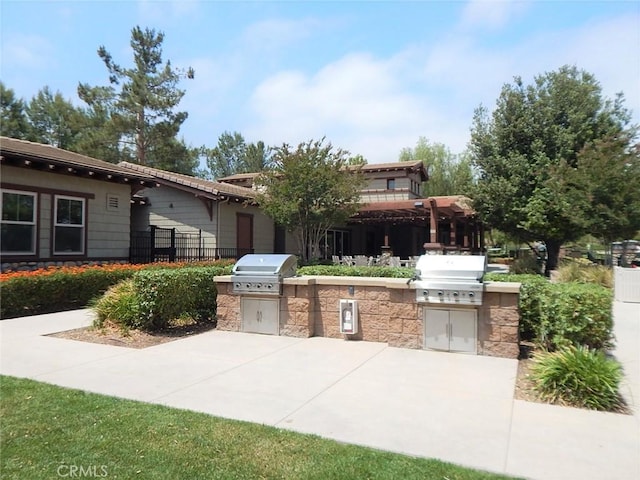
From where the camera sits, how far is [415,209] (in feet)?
76.7

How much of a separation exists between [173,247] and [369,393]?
13.5 metres

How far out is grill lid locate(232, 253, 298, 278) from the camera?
24.6 feet

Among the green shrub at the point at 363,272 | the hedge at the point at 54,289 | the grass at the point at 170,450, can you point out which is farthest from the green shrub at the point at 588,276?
the hedge at the point at 54,289

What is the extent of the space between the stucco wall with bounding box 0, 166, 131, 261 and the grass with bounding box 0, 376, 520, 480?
934cm

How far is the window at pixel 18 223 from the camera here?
11281mm

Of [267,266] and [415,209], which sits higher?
[415,209]

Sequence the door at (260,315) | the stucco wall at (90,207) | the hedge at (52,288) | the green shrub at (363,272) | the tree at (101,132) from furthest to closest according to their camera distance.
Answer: the tree at (101,132)
the stucco wall at (90,207)
the green shrub at (363,272)
the hedge at (52,288)
the door at (260,315)

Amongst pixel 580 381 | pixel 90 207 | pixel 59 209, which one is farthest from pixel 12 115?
pixel 580 381

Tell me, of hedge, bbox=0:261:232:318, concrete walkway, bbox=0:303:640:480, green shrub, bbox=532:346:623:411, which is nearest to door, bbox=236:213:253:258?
hedge, bbox=0:261:232:318

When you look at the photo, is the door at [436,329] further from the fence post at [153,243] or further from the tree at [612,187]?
the fence post at [153,243]

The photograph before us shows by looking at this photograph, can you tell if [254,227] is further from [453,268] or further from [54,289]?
[453,268]

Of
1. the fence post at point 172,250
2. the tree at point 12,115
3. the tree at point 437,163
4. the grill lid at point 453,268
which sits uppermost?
the tree at point 12,115

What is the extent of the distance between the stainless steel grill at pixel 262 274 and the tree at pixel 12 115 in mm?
34686

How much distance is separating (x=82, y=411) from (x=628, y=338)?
8.24 m
